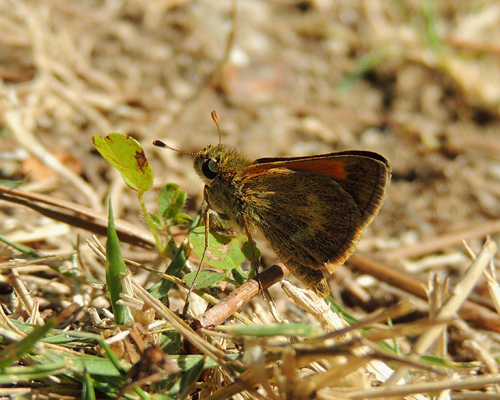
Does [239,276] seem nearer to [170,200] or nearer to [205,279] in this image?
[205,279]

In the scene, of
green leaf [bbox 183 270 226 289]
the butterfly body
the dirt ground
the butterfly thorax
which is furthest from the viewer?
the dirt ground

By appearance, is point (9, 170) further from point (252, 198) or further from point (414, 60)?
point (414, 60)

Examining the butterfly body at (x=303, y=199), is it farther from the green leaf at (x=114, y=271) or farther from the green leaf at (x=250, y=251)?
the green leaf at (x=114, y=271)


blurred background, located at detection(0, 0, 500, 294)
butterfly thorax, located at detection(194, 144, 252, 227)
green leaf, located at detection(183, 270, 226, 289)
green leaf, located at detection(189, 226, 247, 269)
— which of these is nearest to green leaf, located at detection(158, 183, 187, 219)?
green leaf, located at detection(189, 226, 247, 269)

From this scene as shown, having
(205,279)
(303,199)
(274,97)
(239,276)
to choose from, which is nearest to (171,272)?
(205,279)

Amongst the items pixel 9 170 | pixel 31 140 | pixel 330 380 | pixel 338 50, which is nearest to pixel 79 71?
pixel 31 140

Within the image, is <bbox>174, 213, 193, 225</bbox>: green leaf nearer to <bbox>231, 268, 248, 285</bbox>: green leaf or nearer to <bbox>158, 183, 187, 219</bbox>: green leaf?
<bbox>158, 183, 187, 219</bbox>: green leaf
